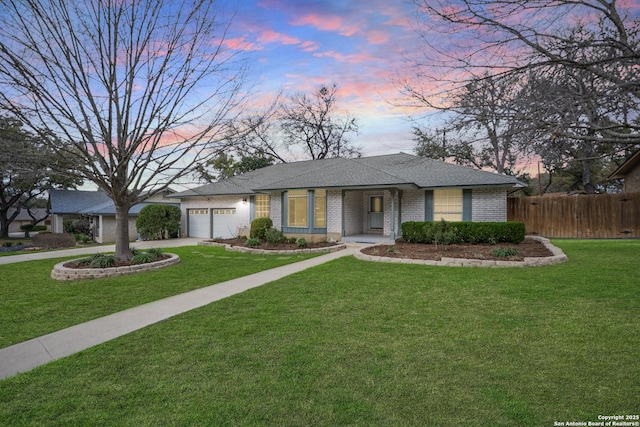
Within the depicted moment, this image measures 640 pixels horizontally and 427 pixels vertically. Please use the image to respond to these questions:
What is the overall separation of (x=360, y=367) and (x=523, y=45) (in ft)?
15.8

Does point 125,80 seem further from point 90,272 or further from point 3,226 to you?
point 3,226

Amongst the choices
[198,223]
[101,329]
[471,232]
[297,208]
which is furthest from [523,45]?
[198,223]

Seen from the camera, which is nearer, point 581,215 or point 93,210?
point 581,215

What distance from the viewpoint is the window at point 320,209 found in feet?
53.3

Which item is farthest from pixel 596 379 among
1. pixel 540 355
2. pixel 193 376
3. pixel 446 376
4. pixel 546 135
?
pixel 193 376

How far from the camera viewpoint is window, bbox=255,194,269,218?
1889 centimetres

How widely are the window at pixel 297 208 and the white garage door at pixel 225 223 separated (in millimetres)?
4502

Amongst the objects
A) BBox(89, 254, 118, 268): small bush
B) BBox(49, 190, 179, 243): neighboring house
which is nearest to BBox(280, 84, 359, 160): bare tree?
BBox(49, 190, 179, 243): neighboring house

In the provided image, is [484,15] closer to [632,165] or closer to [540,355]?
[540,355]

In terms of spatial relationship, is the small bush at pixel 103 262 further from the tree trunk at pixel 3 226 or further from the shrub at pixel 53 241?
the tree trunk at pixel 3 226

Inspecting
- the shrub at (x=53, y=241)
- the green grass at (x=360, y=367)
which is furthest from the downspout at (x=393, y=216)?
the shrub at (x=53, y=241)

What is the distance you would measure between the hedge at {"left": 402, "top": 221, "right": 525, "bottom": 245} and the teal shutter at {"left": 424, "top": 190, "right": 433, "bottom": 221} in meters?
2.01

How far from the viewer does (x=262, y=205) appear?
62.6ft

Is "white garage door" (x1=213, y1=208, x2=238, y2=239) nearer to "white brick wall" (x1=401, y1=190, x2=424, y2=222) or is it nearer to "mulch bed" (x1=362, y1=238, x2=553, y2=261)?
"white brick wall" (x1=401, y1=190, x2=424, y2=222)
